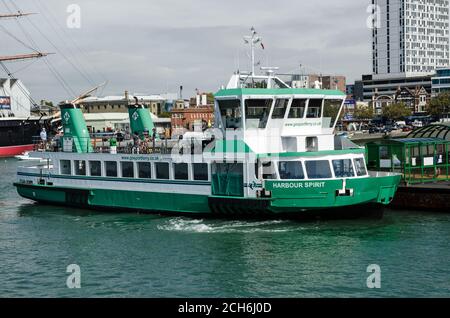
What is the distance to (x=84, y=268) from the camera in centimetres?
2378

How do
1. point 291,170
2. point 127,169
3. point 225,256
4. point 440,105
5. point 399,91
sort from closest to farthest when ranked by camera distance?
point 225,256 < point 291,170 < point 127,169 < point 440,105 < point 399,91

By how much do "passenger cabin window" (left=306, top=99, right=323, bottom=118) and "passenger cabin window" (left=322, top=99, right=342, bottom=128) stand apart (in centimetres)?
48

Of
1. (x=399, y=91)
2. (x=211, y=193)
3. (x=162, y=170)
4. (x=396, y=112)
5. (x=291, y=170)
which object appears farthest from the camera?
(x=399, y=91)

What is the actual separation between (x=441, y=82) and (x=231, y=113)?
15239 cm

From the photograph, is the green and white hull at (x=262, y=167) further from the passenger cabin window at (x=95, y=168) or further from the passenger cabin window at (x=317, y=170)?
the passenger cabin window at (x=95, y=168)

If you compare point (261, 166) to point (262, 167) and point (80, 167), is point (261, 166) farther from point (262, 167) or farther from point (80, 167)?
point (80, 167)

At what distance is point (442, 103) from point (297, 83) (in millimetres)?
119992

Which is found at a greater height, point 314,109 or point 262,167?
point 314,109

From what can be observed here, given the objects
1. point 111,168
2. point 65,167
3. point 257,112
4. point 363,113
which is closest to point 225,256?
point 257,112

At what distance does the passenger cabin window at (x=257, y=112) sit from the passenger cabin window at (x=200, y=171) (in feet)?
10.8

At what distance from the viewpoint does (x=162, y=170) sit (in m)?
34.1

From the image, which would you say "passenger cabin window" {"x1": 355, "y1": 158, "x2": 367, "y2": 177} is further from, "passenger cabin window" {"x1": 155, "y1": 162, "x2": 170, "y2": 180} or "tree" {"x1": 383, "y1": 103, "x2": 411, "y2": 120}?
"tree" {"x1": 383, "y1": 103, "x2": 411, "y2": 120}

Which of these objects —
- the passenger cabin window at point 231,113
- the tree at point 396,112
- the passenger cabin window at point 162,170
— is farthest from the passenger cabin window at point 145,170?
the tree at point 396,112

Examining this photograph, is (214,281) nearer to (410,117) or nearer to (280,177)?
(280,177)
